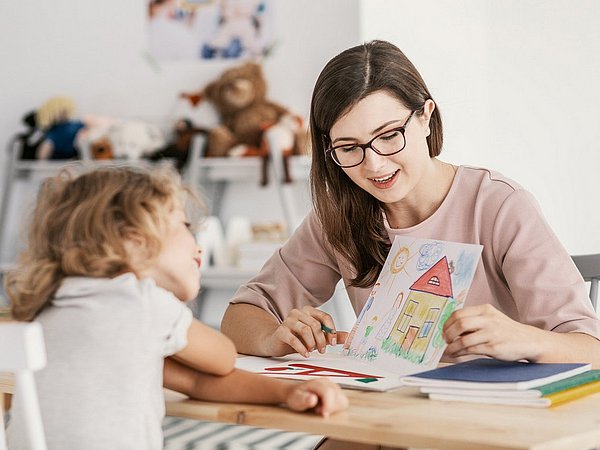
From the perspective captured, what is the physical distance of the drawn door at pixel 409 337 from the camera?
129 centimetres

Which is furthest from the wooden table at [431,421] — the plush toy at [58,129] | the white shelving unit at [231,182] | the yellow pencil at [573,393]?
the plush toy at [58,129]

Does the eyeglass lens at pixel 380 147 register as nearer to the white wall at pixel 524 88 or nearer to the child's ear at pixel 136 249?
the child's ear at pixel 136 249

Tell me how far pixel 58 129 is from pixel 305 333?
8.99 ft

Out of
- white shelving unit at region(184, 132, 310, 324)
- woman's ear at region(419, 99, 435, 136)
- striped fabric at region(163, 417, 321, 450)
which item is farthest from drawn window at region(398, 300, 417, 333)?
white shelving unit at region(184, 132, 310, 324)

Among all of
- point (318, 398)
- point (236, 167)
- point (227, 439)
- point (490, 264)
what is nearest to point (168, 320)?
point (318, 398)

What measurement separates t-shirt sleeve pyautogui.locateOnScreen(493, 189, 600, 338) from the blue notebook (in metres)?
0.14

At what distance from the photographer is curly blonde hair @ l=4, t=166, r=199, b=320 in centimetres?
104

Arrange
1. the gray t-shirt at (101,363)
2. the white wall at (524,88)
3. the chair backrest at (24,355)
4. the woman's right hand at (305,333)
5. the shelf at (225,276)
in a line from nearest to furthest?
the chair backrest at (24,355)
the gray t-shirt at (101,363)
the woman's right hand at (305,333)
the white wall at (524,88)
the shelf at (225,276)

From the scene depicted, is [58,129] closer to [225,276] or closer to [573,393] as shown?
[225,276]

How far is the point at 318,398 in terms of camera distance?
105 cm

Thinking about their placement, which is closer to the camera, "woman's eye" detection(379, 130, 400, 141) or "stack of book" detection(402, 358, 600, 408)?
"stack of book" detection(402, 358, 600, 408)

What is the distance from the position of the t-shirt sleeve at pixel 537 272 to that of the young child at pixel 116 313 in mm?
430

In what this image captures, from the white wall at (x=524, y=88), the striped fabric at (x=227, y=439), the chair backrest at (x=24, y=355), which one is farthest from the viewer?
the white wall at (x=524, y=88)

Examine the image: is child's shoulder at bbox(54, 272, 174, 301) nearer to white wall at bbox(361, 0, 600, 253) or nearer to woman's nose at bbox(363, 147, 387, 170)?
woman's nose at bbox(363, 147, 387, 170)
